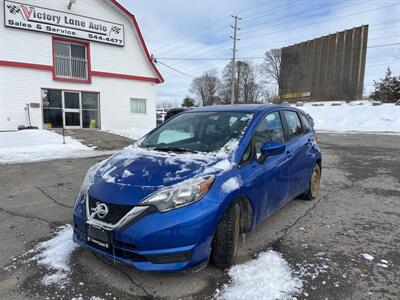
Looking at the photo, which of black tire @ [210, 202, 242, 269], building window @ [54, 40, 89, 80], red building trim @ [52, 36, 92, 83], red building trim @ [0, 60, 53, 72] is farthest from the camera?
building window @ [54, 40, 89, 80]

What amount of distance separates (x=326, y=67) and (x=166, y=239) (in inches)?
2997

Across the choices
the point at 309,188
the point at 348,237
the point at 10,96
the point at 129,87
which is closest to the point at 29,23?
the point at 10,96

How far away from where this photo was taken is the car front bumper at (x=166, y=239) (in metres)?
2.72

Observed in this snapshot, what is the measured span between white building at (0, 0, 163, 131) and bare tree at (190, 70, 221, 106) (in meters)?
63.8

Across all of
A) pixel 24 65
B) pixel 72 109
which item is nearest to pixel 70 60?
pixel 24 65

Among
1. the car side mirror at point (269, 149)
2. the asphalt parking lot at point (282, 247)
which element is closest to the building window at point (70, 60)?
the asphalt parking lot at point (282, 247)

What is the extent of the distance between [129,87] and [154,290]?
19306 mm

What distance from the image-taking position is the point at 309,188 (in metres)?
5.55

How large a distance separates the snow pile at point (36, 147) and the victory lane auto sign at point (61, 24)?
6.14m

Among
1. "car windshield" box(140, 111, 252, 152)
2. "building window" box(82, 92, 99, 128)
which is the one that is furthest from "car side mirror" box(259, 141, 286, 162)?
"building window" box(82, 92, 99, 128)

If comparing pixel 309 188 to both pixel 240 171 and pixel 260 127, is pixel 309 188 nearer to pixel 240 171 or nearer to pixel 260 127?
pixel 260 127

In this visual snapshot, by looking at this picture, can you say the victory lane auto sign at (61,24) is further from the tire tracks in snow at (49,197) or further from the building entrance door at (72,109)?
the tire tracks in snow at (49,197)

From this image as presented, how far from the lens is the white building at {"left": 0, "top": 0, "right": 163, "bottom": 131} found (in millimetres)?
16469

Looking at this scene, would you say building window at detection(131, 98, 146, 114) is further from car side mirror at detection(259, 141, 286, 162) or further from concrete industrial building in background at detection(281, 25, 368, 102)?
concrete industrial building in background at detection(281, 25, 368, 102)
